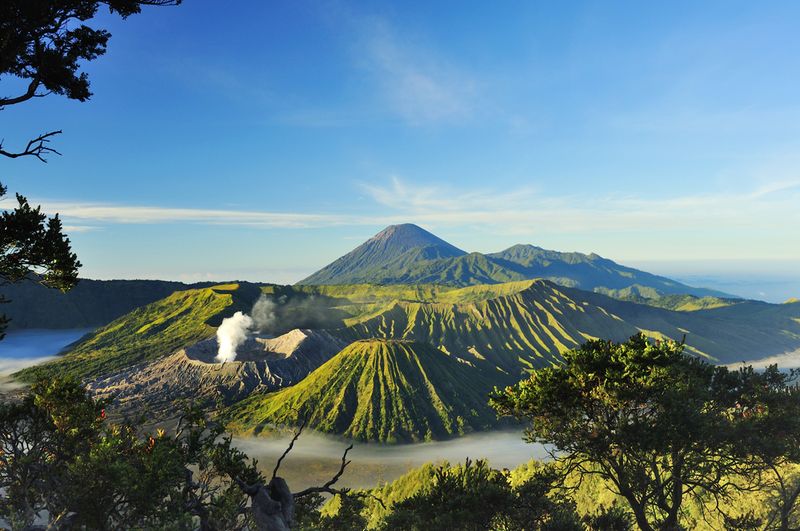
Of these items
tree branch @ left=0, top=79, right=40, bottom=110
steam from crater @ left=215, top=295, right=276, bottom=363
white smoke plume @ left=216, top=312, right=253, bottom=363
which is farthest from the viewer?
steam from crater @ left=215, top=295, right=276, bottom=363

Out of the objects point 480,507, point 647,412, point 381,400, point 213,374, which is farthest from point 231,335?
point 647,412

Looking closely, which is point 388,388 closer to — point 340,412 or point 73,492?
point 340,412

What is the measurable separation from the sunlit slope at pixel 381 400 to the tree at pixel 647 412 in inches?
3502

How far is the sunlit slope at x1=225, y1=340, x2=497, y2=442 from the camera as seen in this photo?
344 feet

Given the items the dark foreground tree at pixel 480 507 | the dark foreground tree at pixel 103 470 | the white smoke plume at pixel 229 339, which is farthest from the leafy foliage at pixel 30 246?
the white smoke plume at pixel 229 339

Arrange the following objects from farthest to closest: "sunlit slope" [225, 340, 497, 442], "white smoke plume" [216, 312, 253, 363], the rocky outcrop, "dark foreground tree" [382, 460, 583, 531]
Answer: "white smoke plume" [216, 312, 253, 363] < the rocky outcrop < "sunlit slope" [225, 340, 497, 442] < "dark foreground tree" [382, 460, 583, 531]

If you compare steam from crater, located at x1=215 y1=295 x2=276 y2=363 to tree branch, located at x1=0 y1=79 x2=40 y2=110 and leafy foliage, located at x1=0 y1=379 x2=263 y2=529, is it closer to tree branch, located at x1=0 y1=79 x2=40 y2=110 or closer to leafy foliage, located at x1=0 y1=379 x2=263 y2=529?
leafy foliage, located at x1=0 y1=379 x2=263 y2=529

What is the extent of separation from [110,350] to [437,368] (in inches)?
5338

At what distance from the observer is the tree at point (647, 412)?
57.9 feet

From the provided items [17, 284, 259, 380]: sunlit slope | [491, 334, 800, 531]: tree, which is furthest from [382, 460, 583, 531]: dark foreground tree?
[17, 284, 259, 380]: sunlit slope

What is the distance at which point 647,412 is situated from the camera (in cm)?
1958

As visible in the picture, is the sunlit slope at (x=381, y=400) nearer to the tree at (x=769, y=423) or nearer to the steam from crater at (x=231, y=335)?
the steam from crater at (x=231, y=335)

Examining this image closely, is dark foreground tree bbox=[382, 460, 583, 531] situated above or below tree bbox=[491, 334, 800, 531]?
below

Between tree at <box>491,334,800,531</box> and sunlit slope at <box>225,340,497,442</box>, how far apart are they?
88945 millimetres
